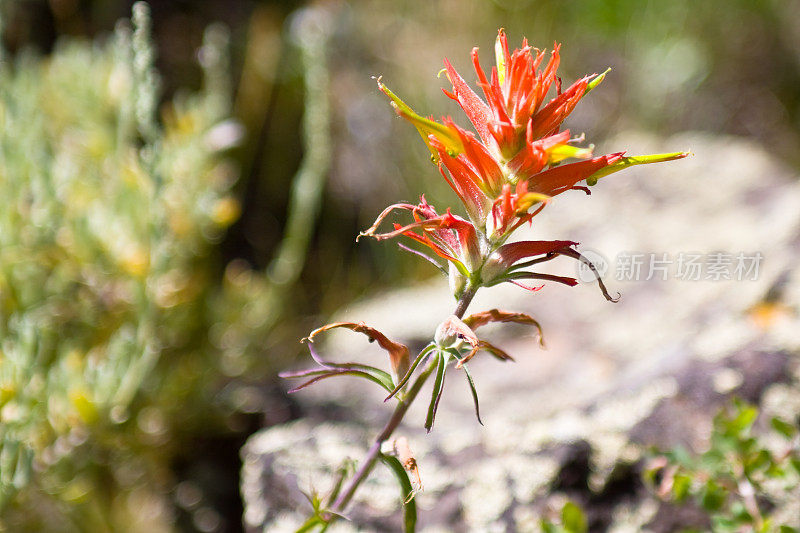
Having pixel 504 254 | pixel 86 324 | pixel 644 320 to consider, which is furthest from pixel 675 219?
pixel 86 324

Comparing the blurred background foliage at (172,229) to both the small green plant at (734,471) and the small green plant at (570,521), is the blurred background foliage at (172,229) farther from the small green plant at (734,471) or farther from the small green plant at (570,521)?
the small green plant at (734,471)

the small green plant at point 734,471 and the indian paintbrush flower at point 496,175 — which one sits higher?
the indian paintbrush flower at point 496,175

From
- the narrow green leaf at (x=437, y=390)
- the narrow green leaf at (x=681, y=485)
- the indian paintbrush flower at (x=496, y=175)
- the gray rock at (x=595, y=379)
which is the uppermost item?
the indian paintbrush flower at (x=496, y=175)

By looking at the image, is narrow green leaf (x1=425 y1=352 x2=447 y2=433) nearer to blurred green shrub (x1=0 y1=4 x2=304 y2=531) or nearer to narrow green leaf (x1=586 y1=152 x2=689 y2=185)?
narrow green leaf (x1=586 y1=152 x2=689 y2=185)

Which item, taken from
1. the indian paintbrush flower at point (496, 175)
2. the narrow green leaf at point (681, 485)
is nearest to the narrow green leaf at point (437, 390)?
the indian paintbrush flower at point (496, 175)

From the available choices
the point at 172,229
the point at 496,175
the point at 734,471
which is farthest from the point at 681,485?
the point at 172,229

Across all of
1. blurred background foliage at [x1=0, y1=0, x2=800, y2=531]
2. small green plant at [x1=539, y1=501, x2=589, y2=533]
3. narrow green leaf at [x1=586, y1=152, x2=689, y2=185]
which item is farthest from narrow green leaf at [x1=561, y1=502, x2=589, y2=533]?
blurred background foliage at [x1=0, y1=0, x2=800, y2=531]

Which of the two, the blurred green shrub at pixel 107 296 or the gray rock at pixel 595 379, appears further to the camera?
the blurred green shrub at pixel 107 296
